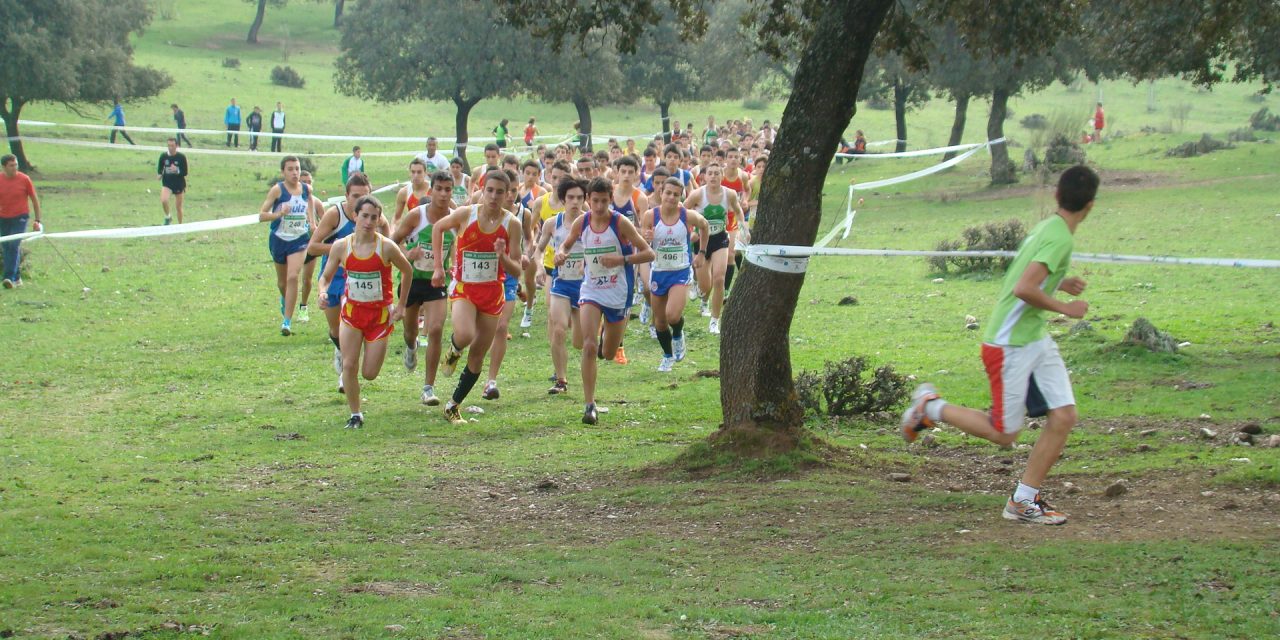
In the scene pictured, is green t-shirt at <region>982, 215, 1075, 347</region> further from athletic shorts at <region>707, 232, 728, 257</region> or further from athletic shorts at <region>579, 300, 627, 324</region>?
athletic shorts at <region>707, 232, 728, 257</region>

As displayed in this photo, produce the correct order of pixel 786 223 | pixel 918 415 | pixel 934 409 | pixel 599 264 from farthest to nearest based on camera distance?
pixel 599 264 → pixel 786 223 → pixel 918 415 → pixel 934 409

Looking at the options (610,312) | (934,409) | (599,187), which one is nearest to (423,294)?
(610,312)

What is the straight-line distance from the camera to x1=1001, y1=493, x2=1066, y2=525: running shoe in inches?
266

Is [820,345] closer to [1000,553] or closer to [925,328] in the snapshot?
[925,328]

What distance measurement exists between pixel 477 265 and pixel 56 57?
31.3 m

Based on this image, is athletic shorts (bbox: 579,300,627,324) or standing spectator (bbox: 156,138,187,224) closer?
athletic shorts (bbox: 579,300,627,324)

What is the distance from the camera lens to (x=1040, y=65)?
111 ft

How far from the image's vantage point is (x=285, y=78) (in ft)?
206

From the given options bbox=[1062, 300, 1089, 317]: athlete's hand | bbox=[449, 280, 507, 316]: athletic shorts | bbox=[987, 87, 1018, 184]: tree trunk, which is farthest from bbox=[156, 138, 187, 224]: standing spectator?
bbox=[1062, 300, 1089, 317]: athlete's hand

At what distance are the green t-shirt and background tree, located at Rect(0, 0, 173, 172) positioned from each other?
35.5 metres

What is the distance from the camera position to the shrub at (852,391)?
34.8ft

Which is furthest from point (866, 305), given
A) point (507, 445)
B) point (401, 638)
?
point (401, 638)

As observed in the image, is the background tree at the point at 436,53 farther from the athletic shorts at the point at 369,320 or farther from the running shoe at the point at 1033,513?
the running shoe at the point at 1033,513

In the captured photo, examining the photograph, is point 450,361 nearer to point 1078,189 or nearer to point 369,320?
point 369,320
